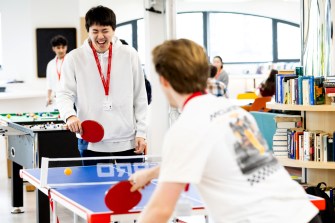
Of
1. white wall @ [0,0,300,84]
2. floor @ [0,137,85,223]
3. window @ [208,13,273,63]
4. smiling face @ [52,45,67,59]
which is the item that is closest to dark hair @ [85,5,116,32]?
floor @ [0,137,85,223]

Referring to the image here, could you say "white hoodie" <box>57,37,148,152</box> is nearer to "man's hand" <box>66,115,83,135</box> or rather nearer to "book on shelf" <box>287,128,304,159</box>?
"man's hand" <box>66,115,83,135</box>

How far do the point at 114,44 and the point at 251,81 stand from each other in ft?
41.6

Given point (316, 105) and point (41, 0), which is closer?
point (316, 105)

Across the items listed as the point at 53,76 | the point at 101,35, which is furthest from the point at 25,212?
the point at 53,76

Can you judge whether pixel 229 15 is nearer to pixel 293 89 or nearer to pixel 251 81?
pixel 251 81

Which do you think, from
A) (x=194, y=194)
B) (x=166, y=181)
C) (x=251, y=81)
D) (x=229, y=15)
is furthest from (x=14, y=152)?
(x=229, y=15)

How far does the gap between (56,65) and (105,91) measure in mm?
5460

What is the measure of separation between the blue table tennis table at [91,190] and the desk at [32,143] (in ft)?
6.34

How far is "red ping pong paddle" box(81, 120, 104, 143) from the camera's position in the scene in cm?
434

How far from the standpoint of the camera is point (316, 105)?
6.17m

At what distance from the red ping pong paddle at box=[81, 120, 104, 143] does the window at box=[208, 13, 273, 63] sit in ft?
47.4

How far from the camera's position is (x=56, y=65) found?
32.6 ft

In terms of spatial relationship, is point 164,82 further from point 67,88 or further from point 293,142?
point 293,142

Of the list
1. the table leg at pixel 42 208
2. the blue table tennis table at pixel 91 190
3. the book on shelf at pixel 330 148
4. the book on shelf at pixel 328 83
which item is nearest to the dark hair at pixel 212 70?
the blue table tennis table at pixel 91 190
